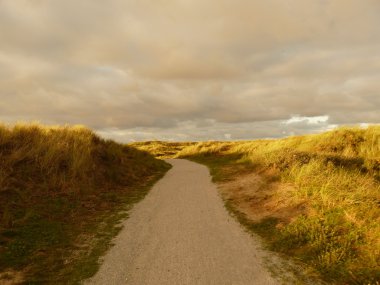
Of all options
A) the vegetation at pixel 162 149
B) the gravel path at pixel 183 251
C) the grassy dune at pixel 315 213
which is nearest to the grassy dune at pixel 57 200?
the gravel path at pixel 183 251

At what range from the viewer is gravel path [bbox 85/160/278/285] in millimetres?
5758

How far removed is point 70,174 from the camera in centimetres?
1309

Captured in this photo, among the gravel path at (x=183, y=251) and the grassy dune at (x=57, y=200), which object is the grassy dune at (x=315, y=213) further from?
the grassy dune at (x=57, y=200)

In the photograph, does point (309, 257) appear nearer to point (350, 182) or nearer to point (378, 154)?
point (350, 182)

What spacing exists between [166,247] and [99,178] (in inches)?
340

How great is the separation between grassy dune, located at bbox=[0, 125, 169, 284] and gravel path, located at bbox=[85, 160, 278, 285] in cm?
60

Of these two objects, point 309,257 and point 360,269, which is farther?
point 309,257

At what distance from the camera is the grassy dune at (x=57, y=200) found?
6.65 metres

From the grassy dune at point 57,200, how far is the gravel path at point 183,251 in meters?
0.60

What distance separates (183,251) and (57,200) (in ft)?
19.9

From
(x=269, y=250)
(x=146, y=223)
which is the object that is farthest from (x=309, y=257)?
(x=146, y=223)

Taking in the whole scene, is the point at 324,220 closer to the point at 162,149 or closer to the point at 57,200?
the point at 57,200

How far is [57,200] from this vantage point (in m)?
11.0

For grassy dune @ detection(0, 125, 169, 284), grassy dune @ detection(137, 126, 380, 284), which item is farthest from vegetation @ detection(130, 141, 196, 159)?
grassy dune @ detection(137, 126, 380, 284)
